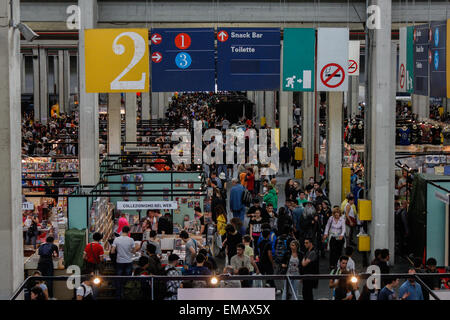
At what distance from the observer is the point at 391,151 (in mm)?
15539

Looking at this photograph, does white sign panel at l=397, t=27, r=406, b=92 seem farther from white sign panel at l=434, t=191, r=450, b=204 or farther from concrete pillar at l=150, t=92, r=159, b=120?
concrete pillar at l=150, t=92, r=159, b=120

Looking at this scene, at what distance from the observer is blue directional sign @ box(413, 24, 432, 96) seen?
14617mm

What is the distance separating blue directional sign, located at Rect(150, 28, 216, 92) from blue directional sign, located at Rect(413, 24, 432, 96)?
166 inches

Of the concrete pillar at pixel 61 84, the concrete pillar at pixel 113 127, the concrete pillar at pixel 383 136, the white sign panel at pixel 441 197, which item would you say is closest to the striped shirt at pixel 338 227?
the white sign panel at pixel 441 197

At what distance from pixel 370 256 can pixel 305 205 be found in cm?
195

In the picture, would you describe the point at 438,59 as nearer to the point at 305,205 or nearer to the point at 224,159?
the point at 305,205

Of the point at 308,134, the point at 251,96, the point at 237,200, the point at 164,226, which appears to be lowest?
the point at 164,226

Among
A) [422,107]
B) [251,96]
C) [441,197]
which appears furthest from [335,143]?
[251,96]

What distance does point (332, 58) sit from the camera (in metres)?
16.0

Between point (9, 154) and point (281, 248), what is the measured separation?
15.8 feet

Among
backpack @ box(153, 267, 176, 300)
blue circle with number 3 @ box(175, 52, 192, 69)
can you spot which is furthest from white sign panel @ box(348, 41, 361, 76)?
backpack @ box(153, 267, 176, 300)

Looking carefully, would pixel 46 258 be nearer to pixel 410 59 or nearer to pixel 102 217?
pixel 102 217

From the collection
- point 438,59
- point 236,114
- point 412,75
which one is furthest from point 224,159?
point 236,114
